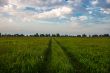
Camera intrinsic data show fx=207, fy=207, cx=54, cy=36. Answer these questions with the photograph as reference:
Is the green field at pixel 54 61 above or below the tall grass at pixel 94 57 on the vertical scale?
above

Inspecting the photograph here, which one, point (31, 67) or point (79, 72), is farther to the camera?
point (31, 67)

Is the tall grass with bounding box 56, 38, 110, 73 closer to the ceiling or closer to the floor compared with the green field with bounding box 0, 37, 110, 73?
closer to the floor

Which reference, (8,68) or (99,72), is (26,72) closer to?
(8,68)

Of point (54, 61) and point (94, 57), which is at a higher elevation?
point (54, 61)

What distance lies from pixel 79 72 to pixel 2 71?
4888mm

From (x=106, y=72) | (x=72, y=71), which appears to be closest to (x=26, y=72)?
(x=72, y=71)

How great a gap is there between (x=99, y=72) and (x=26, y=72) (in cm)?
474

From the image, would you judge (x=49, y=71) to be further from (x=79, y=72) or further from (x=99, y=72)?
(x=99, y=72)

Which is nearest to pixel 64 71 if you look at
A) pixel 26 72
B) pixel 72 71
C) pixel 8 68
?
pixel 72 71

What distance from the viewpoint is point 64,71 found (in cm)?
1350

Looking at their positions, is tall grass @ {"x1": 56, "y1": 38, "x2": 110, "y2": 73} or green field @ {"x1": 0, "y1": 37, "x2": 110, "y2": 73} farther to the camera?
tall grass @ {"x1": 56, "y1": 38, "x2": 110, "y2": 73}

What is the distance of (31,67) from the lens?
1462cm

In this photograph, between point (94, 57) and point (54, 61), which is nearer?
point (54, 61)

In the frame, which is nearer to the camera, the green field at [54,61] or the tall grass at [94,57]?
the green field at [54,61]
